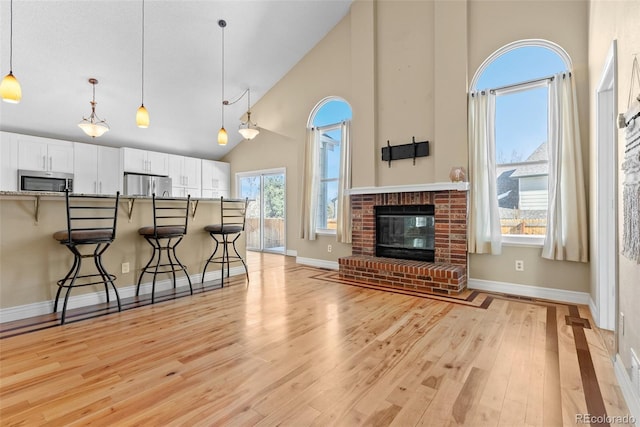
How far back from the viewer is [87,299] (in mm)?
3258

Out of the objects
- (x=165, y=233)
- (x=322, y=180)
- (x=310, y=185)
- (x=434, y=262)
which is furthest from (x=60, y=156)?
(x=434, y=262)

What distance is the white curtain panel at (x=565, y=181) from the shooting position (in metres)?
3.28

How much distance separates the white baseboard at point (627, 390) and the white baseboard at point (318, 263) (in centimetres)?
379

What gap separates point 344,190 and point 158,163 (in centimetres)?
460

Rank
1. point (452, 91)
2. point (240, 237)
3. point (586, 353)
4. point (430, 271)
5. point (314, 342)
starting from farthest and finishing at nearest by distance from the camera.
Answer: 1. point (240, 237)
2. point (452, 91)
3. point (430, 271)
4. point (314, 342)
5. point (586, 353)

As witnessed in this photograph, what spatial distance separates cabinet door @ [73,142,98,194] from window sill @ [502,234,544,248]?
23.9ft

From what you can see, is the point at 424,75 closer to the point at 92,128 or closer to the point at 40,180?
the point at 92,128

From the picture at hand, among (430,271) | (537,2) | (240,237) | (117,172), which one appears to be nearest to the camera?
(537,2)

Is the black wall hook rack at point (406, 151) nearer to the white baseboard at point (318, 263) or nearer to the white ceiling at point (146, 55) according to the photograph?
the white baseboard at point (318, 263)

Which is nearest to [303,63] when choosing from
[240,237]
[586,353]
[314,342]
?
[240,237]

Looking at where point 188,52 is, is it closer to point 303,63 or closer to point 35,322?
point 303,63

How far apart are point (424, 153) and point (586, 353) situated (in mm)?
2848

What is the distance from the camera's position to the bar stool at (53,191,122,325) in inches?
110

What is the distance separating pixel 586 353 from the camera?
219 cm
